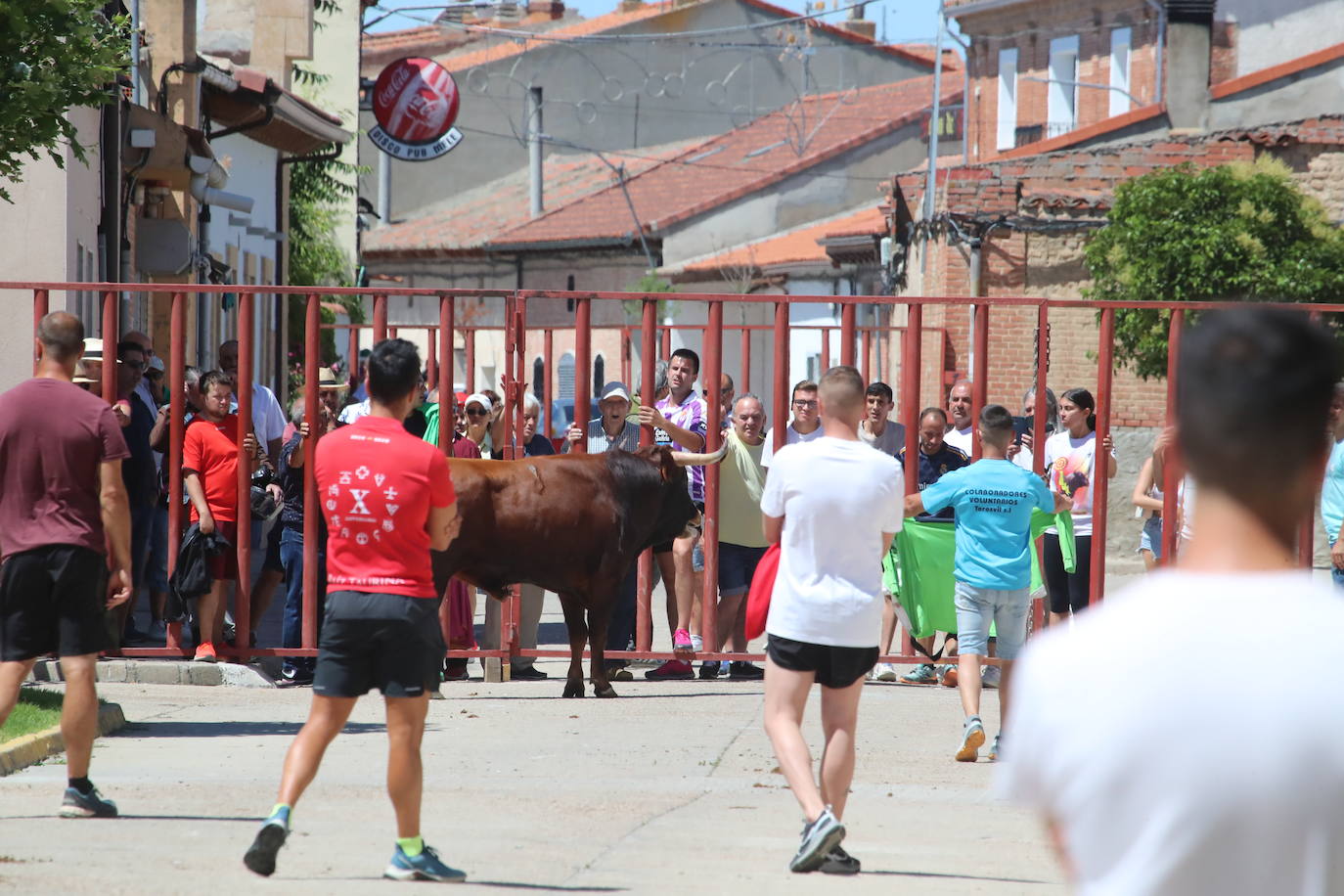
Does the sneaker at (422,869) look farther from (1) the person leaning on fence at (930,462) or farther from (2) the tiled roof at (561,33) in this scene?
(2) the tiled roof at (561,33)

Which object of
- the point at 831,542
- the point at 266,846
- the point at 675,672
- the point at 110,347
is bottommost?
the point at 675,672

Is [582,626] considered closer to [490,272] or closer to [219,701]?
[219,701]

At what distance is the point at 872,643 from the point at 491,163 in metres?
52.5

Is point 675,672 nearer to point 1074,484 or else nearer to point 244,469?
point 1074,484

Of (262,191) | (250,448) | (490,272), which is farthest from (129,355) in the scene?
(490,272)

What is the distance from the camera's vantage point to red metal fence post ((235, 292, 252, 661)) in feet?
36.6

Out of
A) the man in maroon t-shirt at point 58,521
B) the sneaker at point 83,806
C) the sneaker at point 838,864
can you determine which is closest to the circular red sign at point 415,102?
the man in maroon t-shirt at point 58,521

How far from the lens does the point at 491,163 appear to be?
58.0 m

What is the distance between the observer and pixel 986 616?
9094mm

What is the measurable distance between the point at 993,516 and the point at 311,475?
4.24 m

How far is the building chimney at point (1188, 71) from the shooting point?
103 feet

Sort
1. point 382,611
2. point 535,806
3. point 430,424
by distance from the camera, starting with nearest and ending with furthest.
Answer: point 382,611, point 535,806, point 430,424

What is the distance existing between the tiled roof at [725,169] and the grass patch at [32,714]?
36928 millimetres

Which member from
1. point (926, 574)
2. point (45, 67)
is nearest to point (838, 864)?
point (926, 574)
